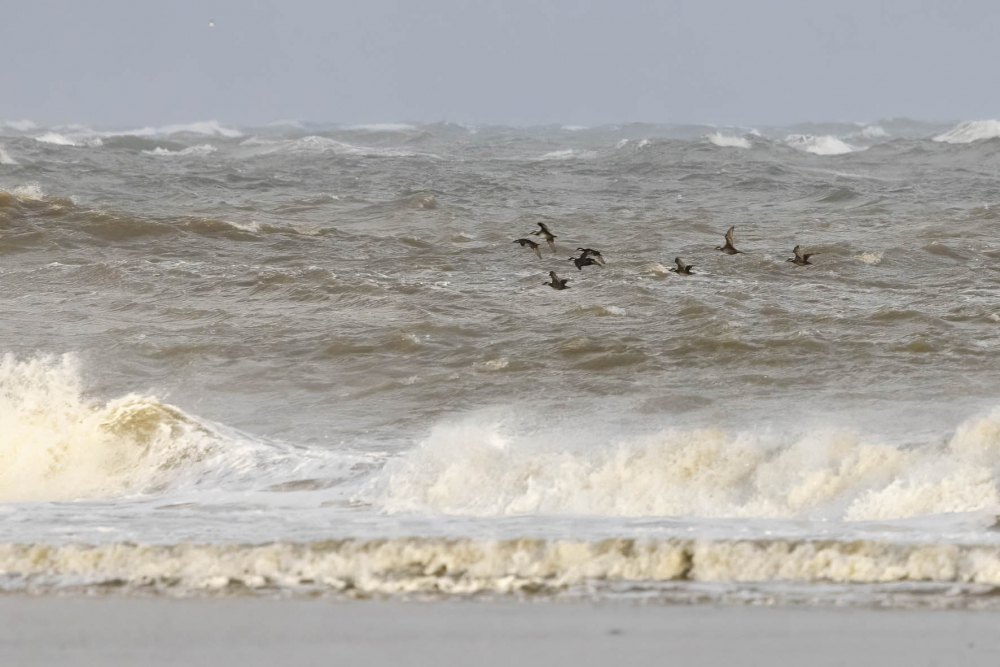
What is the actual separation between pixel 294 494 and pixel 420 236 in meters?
10.1

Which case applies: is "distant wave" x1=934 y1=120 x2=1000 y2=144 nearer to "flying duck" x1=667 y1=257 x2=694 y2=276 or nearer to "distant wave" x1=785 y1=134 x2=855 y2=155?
"distant wave" x1=785 y1=134 x2=855 y2=155

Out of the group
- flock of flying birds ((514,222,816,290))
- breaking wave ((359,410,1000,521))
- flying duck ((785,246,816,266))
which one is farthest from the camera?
flying duck ((785,246,816,266))

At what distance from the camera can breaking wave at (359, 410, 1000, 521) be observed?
6633 millimetres

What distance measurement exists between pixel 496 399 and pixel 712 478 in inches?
107

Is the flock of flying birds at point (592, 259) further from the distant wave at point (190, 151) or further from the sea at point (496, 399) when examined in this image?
the distant wave at point (190, 151)

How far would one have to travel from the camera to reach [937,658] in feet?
14.5

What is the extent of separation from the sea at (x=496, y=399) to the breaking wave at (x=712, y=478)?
0.08 ft

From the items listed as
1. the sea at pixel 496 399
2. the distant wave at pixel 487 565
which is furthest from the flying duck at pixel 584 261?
the distant wave at pixel 487 565

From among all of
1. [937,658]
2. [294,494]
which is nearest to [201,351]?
[294,494]

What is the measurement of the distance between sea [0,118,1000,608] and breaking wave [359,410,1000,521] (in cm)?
2

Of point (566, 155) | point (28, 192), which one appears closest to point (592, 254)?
point (28, 192)

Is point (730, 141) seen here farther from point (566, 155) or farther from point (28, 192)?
point (28, 192)

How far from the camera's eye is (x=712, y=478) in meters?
7.23

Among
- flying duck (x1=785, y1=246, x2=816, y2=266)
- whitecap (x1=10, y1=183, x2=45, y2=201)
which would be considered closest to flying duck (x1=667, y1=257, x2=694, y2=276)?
flying duck (x1=785, y1=246, x2=816, y2=266)
